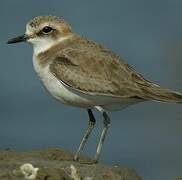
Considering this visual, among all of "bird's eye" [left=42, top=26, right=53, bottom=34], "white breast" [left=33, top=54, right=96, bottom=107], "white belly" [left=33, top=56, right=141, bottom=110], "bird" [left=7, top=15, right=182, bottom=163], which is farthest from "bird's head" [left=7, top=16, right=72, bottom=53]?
"white belly" [left=33, top=56, right=141, bottom=110]

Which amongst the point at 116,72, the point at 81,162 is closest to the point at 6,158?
the point at 81,162

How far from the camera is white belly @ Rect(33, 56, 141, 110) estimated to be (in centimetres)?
1144

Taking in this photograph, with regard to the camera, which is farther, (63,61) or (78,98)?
(63,61)

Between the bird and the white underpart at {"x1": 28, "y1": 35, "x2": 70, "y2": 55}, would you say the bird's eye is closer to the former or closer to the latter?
the white underpart at {"x1": 28, "y1": 35, "x2": 70, "y2": 55}

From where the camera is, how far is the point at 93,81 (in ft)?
37.8

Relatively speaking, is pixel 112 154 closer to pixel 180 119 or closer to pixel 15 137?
pixel 15 137

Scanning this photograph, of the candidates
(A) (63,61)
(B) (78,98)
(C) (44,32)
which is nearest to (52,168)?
(B) (78,98)

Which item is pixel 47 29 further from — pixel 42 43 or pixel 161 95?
pixel 161 95

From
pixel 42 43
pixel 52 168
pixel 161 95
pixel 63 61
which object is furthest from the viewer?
pixel 42 43

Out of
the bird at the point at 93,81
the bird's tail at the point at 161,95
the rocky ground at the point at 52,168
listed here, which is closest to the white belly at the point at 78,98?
the bird at the point at 93,81

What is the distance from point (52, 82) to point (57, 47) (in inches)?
34.2

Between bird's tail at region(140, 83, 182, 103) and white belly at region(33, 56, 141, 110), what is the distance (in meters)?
0.21

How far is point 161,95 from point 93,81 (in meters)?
0.92

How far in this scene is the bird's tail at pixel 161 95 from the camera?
11.5m
